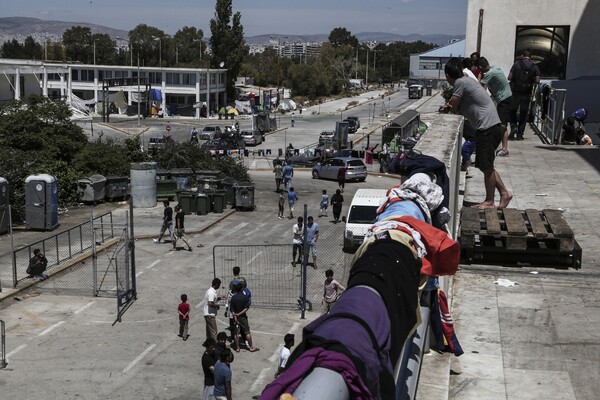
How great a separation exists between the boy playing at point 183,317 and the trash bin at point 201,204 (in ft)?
48.3

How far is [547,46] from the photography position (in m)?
28.7

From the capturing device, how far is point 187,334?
16188mm

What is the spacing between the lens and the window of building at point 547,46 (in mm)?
27423

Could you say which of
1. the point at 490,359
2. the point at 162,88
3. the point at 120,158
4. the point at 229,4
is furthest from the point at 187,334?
the point at 229,4

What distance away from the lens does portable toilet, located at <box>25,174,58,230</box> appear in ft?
87.8

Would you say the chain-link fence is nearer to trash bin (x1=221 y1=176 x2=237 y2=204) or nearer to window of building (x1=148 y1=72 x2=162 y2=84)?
trash bin (x1=221 y1=176 x2=237 y2=204)

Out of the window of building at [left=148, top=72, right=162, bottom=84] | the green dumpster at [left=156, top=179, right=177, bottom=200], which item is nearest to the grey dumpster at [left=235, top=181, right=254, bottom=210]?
the green dumpster at [left=156, top=179, right=177, bottom=200]

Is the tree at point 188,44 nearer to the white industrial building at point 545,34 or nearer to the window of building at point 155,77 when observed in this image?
the window of building at point 155,77

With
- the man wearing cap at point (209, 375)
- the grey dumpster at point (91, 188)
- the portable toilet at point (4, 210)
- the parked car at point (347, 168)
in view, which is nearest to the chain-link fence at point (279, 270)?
the man wearing cap at point (209, 375)

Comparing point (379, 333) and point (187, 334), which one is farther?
point (187, 334)

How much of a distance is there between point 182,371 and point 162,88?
84.9 m

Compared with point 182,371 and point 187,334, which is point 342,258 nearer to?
point 187,334

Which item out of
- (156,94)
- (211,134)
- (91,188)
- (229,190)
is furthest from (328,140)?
(156,94)

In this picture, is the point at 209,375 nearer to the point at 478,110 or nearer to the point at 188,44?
the point at 478,110
